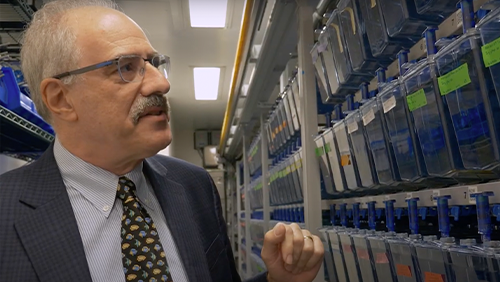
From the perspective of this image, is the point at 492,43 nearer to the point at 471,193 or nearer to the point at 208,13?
the point at 471,193

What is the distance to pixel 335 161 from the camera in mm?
2213

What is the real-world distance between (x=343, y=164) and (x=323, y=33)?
2.05 ft

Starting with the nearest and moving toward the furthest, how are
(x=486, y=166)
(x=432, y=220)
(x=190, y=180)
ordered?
(x=486, y=166), (x=190, y=180), (x=432, y=220)

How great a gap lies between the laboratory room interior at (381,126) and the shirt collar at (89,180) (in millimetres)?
486

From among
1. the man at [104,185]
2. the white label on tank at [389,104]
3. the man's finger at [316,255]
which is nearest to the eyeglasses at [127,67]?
the man at [104,185]

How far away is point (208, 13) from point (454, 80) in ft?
12.6

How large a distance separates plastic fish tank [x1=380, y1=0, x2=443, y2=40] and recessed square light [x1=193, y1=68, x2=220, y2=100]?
17.0 ft

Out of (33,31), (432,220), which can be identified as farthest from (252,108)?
(33,31)

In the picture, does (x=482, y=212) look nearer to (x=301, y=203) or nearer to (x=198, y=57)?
(x=301, y=203)

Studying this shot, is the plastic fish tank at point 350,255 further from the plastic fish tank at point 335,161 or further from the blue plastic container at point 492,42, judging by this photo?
the blue plastic container at point 492,42

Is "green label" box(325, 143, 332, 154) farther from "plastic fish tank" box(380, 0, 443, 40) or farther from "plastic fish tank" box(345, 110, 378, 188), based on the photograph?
"plastic fish tank" box(380, 0, 443, 40)

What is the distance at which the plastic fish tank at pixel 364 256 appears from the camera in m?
1.78

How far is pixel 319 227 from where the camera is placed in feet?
7.89

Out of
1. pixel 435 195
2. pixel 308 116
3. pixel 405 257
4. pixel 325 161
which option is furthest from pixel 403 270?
pixel 308 116
